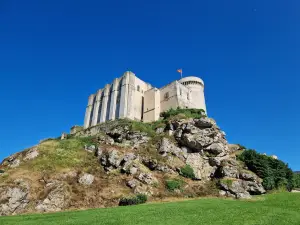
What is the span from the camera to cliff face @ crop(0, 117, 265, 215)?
26.0m

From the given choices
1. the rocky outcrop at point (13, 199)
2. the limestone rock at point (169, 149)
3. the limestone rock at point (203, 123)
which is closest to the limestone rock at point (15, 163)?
the rocky outcrop at point (13, 199)

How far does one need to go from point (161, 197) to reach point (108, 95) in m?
37.4

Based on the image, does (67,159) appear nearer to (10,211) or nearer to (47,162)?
(47,162)

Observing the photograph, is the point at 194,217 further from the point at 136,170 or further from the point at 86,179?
the point at 86,179

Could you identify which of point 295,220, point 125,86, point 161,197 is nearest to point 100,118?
point 125,86

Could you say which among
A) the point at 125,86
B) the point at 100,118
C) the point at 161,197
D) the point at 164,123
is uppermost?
the point at 125,86

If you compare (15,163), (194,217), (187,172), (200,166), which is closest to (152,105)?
(200,166)

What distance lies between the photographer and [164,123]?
4659 cm

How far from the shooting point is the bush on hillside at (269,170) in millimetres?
37156

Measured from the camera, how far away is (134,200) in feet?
82.8

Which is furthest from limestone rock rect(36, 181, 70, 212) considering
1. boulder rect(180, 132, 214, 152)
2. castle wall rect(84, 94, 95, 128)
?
castle wall rect(84, 94, 95, 128)

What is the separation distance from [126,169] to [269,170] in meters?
23.6

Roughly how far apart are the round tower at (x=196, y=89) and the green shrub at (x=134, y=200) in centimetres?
3674

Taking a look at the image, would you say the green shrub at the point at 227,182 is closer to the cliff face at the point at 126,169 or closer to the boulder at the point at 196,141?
the cliff face at the point at 126,169
